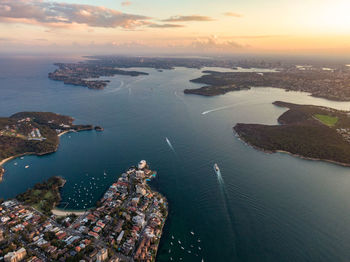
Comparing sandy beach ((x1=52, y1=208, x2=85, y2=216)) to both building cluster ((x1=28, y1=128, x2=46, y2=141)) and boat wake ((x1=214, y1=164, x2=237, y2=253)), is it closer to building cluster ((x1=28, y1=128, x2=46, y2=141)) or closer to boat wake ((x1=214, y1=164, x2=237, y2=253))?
boat wake ((x1=214, y1=164, x2=237, y2=253))

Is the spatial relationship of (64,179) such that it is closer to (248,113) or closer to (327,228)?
(327,228)

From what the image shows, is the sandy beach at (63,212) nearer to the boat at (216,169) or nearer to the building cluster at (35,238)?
the building cluster at (35,238)

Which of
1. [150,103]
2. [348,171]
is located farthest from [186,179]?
[150,103]

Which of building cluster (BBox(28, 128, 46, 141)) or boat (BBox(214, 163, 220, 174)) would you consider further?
building cluster (BBox(28, 128, 46, 141))

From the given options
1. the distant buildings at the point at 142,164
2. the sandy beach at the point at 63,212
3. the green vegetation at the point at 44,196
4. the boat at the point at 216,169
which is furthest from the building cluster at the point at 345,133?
the green vegetation at the point at 44,196

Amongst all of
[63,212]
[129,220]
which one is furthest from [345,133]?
[63,212]

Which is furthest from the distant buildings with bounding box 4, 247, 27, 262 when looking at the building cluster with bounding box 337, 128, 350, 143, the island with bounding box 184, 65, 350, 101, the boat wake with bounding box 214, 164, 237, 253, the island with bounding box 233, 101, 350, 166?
the island with bounding box 184, 65, 350, 101
